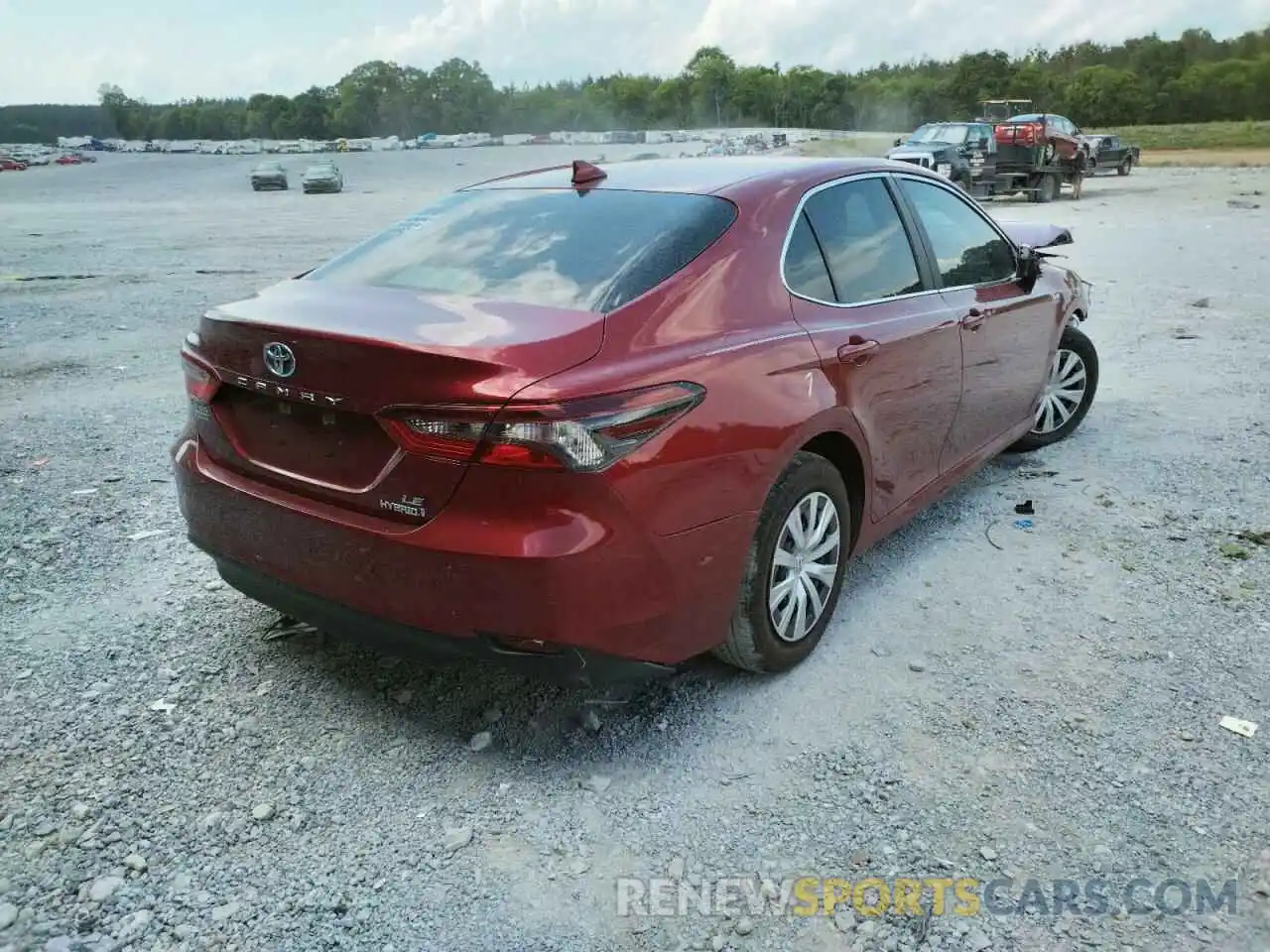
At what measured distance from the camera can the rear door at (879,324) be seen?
337 centimetres

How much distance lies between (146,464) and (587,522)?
159 inches

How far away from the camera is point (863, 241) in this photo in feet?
12.3

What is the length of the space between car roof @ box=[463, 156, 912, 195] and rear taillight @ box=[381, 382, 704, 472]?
1137 mm

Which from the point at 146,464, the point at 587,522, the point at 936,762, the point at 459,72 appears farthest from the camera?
the point at 459,72

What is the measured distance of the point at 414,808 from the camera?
2.73 metres

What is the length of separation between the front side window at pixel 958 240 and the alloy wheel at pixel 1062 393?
3.73 ft

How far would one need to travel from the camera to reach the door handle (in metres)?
3.36

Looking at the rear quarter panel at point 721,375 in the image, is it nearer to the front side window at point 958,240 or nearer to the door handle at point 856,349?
the door handle at point 856,349

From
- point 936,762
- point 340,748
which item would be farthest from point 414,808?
point 936,762

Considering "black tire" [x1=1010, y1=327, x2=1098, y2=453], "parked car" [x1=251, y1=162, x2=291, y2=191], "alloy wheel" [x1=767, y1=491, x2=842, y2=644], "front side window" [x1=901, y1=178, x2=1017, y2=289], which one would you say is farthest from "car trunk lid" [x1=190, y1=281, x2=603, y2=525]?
"parked car" [x1=251, y1=162, x2=291, y2=191]

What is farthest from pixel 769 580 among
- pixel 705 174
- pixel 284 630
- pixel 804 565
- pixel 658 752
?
pixel 284 630

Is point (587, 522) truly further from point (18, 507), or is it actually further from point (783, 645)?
point (18, 507)

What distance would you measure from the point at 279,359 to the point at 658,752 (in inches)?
62.7

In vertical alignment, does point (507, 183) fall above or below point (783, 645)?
above
